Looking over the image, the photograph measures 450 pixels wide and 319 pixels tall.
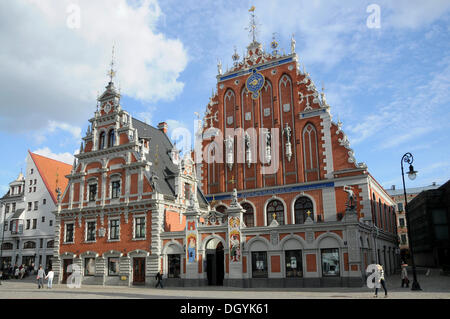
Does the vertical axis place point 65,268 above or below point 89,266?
below

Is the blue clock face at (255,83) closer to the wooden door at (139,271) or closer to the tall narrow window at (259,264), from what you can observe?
the tall narrow window at (259,264)

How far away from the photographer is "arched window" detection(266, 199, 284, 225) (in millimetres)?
34438

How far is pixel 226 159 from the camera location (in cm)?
3800

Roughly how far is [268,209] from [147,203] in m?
10.6

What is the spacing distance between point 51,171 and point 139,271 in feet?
105

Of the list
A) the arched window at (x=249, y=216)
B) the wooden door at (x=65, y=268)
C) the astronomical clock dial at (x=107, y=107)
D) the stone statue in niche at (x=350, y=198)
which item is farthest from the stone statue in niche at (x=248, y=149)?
the wooden door at (x=65, y=268)

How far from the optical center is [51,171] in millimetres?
57938

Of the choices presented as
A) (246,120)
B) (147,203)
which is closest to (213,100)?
(246,120)

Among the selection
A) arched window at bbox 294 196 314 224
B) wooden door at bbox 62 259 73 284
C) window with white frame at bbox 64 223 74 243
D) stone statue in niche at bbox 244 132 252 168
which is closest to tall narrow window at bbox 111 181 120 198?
window with white frame at bbox 64 223 74 243

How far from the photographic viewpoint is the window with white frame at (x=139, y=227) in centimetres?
3319

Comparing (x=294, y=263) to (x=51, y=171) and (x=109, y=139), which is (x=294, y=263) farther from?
(x=51, y=171)

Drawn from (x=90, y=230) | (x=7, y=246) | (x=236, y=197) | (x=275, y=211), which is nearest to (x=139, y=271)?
(x=90, y=230)

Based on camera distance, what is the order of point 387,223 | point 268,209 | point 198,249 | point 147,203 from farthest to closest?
point 387,223 → point 268,209 → point 147,203 → point 198,249

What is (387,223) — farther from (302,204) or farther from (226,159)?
(226,159)
